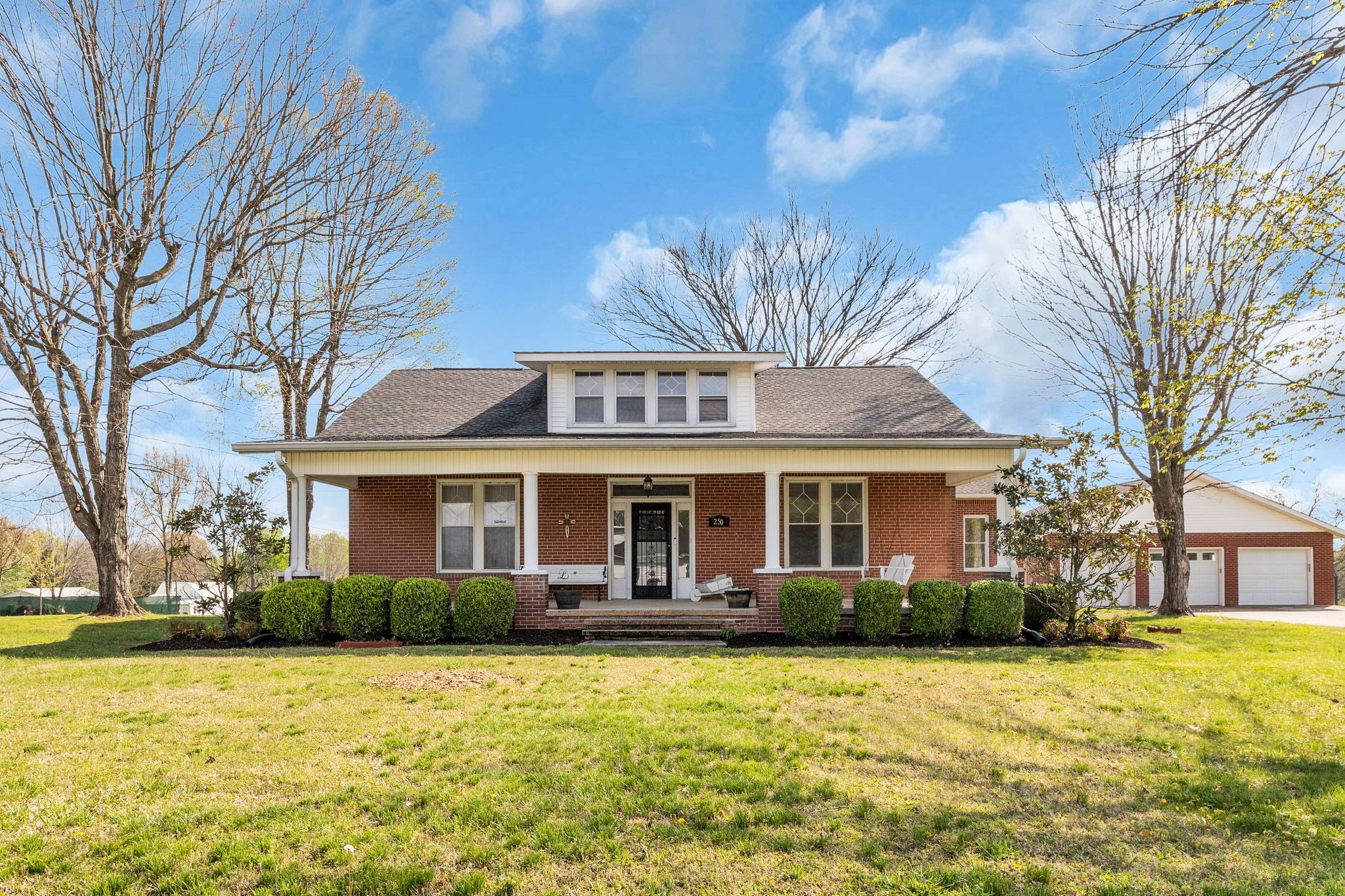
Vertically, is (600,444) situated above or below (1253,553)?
above

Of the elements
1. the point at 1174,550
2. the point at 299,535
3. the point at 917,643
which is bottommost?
the point at 917,643

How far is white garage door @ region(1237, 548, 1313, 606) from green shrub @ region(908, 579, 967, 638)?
20.1 meters

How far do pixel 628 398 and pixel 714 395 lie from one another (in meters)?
1.66

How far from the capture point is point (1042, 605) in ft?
42.7

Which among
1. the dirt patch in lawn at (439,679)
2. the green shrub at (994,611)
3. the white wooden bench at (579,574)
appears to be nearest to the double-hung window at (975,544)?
the green shrub at (994,611)

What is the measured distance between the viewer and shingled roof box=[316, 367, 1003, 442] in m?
14.7

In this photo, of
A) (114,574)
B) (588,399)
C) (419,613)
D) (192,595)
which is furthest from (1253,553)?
(192,595)

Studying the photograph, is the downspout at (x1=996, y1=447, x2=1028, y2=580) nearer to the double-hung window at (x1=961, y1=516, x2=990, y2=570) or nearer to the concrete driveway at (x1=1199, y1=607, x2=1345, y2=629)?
the double-hung window at (x1=961, y1=516, x2=990, y2=570)

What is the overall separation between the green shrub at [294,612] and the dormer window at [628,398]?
623 cm

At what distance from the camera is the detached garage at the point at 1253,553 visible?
86.4 feet

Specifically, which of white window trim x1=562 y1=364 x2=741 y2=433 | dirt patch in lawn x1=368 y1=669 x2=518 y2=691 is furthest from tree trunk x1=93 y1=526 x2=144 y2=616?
dirt patch in lawn x1=368 y1=669 x2=518 y2=691

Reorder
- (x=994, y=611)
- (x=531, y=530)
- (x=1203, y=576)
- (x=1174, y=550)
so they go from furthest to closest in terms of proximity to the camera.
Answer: (x=1203, y=576)
(x=1174, y=550)
(x=531, y=530)
(x=994, y=611)

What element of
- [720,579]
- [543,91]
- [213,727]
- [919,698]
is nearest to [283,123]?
[543,91]

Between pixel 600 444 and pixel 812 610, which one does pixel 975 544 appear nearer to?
pixel 812 610
